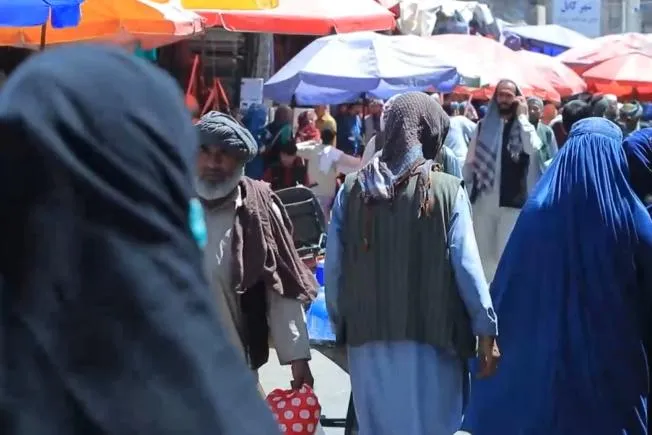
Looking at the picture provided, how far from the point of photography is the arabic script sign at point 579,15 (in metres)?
33.0

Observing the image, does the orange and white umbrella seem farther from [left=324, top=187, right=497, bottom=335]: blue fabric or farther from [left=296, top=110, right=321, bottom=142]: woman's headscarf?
[left=296, top=110, right=321, bottom=142]: woman's headscarf

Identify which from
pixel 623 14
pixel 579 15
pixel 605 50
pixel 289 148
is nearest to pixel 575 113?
pixel 289 148

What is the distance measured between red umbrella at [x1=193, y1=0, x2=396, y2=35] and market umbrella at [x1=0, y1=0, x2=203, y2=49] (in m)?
3.02

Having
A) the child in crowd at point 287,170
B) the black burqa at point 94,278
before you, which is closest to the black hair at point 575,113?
the child in crowd at point 287,170

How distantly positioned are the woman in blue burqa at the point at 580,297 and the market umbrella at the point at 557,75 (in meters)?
12.8

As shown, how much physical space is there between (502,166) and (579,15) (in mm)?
24434

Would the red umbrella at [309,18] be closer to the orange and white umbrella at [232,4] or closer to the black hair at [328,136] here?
the orange and white umbrella at [232,4]

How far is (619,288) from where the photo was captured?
16.5 ft

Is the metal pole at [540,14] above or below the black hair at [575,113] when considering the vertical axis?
below

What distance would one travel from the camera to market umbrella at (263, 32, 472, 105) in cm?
1157

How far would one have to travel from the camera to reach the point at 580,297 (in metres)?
5.17

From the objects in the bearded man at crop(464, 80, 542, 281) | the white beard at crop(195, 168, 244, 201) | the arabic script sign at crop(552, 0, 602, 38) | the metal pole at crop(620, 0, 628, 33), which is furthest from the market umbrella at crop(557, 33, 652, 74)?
the white beard at crop(195, 168, 244, 201)

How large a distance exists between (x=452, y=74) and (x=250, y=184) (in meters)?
7.23

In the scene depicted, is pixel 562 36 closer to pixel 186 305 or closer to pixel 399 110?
pixel 399 110
